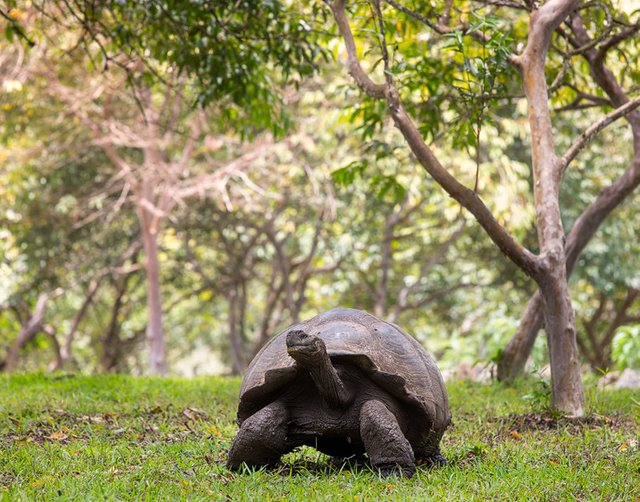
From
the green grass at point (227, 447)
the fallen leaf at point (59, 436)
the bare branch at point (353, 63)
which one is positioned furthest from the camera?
the bare branch at point (353, 63)

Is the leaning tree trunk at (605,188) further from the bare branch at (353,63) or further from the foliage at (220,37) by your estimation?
the foliage at (220,37)

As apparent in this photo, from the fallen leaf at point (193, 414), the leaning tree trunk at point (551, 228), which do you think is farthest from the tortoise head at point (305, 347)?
the leaning tree trunk at point (551, 228)

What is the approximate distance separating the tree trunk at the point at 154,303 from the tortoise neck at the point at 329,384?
1023 centimetres

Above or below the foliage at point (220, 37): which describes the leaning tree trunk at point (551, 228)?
below

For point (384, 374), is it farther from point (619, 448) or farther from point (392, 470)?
point (619, 448)

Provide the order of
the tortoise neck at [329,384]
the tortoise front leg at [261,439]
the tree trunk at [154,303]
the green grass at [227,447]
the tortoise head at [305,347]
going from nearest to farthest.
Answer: the green grass at [227,447]
the tortoise head at [305,347]
the tortoise neck at [329,384]
the tortoise front leg at [261,439]
the tree trunk at [154,303]

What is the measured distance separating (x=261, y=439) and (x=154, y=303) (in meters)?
10.5

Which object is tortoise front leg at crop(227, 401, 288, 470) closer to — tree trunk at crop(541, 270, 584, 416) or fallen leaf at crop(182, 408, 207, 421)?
fallen leaf at crop(182, 408, 207, 421)

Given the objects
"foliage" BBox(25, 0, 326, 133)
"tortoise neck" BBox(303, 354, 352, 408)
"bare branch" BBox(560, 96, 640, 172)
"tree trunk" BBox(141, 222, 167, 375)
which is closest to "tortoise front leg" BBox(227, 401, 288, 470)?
"tortoise neck" BBox(303, 354, 352, 408)

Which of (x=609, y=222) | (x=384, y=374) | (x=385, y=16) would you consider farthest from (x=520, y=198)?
(x=384, y=374)

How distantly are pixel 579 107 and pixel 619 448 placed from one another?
4178 millimetres

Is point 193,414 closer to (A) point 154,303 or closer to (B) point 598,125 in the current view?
(B) point 598,125

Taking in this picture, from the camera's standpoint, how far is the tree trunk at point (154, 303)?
45.3ft

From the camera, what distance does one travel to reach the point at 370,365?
3.92 meters
